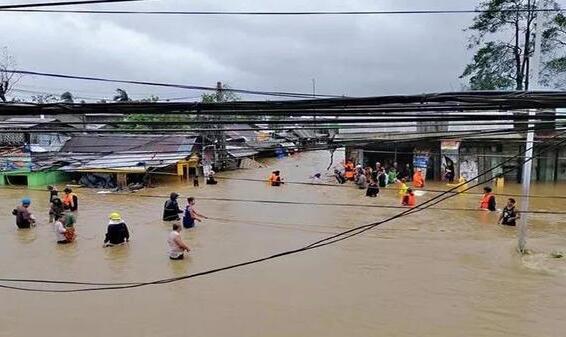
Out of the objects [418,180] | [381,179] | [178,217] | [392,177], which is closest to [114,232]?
[178,217]

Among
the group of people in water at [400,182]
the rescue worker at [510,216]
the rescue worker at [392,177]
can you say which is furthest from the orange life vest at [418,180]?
the rescue worker at [510,216]

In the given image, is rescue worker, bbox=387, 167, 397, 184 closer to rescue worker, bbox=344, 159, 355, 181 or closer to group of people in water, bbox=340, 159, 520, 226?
group of people in water, bbox=340, 159, 520, 226

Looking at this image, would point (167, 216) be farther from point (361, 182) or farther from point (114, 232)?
point (361, 182)

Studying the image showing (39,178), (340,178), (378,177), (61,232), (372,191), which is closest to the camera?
(61,232)

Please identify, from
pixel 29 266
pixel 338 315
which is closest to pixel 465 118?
pixel 338 315

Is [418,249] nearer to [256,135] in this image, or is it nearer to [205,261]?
[205,261]

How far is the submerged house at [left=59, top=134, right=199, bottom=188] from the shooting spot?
25312mm

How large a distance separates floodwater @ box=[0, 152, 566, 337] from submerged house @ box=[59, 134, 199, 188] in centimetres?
635

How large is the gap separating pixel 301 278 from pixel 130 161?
55.0 feet

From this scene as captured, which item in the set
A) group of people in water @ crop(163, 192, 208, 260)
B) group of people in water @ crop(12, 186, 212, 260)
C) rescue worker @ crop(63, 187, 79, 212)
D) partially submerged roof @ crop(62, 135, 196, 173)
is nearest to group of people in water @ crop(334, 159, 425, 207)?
partially submerged roof @ crop(62, 135, 196, 173)

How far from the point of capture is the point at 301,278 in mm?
11414

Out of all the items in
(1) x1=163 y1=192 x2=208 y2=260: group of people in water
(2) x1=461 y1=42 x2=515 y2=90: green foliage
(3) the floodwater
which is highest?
(2) x1=461 y1=42 x2=515 y2=90: green foliage

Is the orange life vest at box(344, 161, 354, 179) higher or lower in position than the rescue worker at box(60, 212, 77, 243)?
higher

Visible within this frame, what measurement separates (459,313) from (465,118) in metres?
5.94
